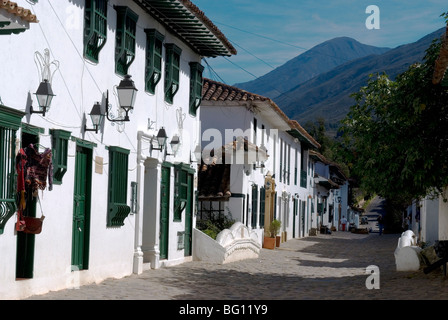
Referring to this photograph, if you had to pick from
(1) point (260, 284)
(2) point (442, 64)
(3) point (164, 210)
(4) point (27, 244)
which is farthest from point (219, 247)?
(4) point (27, 244)

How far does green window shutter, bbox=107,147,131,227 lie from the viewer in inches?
509

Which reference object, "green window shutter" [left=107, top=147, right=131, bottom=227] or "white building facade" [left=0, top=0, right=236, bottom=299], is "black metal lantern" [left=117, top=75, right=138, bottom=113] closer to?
"white building facade" [left=0, top=0, right=236, bottom=299]

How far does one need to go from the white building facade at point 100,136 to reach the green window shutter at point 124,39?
2 centimetres

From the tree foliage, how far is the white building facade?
168 inches

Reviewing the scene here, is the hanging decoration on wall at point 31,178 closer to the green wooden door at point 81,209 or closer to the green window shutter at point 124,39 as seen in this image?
the green wooden door at point 81,209

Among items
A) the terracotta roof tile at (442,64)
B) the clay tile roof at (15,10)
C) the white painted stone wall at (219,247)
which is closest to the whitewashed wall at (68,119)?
the clay tile roof at (15,10)

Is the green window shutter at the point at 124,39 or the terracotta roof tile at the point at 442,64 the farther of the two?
the green window shutter at the point at 124,39

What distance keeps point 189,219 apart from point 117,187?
5427 mm

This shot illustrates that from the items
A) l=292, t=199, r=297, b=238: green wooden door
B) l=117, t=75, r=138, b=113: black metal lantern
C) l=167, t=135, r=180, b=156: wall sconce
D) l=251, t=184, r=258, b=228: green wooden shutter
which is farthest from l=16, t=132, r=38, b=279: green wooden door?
l=292, t=199, r=297, b=238: green wooden door

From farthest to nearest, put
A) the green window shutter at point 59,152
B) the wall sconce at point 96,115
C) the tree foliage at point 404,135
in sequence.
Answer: the tree foliage at point 404,135, the wall sconce at point 96,115, the green window shutter at point 59,152

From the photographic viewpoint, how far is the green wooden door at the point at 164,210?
53.3 feet

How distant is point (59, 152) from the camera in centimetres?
1054

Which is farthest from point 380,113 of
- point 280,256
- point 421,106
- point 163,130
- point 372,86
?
point 280,256

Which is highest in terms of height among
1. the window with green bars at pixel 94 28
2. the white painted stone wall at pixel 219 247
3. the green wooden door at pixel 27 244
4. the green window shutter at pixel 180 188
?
the window with green bars at pixel 94 28
